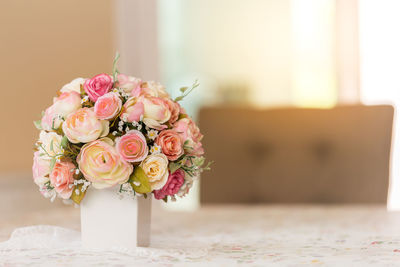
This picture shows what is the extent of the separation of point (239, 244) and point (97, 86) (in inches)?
17.4

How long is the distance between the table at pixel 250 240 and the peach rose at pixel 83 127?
0.21 meters

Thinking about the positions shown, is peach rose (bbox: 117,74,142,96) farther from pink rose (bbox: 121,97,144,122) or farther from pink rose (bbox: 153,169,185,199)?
pink rose (bbox: 153,169,185,199)

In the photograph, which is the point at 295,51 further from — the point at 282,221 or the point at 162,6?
the point at 282,221

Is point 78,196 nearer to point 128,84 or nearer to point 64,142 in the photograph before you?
point 64,142

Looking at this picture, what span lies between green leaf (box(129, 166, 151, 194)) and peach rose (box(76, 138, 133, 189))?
0.6 inches

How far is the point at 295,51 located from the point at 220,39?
0.48 meters

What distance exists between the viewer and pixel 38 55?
2.55m

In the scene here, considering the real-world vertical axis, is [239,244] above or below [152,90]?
below

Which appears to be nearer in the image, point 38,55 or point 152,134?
point 152,134

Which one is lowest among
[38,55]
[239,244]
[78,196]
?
[239,244]

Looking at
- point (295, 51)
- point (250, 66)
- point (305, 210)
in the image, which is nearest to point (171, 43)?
point (250, 66)

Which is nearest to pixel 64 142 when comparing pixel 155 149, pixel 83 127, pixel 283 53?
pixel 83 127

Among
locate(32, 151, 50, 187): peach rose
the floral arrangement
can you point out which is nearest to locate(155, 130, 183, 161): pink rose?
the floral arrangement

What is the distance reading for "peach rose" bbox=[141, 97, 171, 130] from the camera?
102 cm
